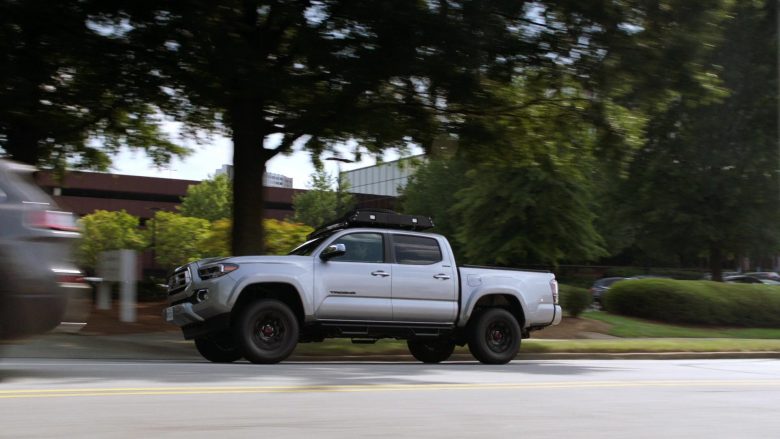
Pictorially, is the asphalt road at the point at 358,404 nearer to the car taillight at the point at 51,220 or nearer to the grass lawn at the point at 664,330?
the car taillight at the point at 51,220

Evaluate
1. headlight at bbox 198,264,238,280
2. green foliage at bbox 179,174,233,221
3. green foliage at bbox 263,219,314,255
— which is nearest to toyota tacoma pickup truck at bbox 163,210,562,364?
headlight at bbox 198,264,238,280

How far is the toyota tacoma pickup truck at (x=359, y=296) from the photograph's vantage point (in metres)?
11.2

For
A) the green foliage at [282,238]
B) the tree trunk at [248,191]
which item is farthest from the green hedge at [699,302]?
the tree trunk at [248,191]

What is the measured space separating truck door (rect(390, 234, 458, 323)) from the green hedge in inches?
587

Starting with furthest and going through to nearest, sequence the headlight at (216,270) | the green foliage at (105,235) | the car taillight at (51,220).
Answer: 1. the green foliage at (105,235)
2. the headlight at (216,270)
3. the car taillight at (51,220)

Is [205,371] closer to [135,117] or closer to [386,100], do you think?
[386,100]

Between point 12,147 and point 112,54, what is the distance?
4929 millimetres

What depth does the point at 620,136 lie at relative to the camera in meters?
17.4

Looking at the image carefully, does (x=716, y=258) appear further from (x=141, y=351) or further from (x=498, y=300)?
(x=141, y=351)

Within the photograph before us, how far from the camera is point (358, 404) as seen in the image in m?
6.73

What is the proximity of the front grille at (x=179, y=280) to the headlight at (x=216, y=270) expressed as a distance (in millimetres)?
285

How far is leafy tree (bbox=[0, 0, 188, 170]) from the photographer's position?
14894mm

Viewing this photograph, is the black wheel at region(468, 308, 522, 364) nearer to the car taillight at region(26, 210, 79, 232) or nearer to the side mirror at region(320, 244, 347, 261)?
the side mirror at region(320, 244, 347, 261)

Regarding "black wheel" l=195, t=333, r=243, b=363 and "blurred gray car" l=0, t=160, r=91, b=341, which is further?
"black wheel" l=195, t=333, r=243, b=363
